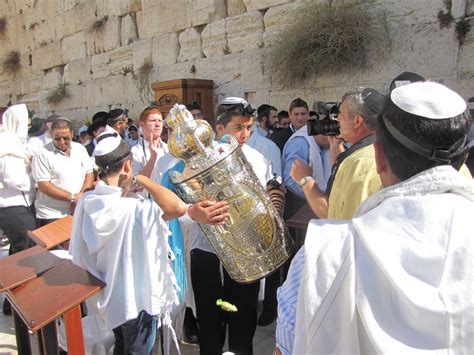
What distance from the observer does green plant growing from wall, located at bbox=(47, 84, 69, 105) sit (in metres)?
9.50

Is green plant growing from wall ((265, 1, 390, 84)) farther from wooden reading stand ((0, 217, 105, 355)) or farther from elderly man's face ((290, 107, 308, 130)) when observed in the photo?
wooden reading stand ((0, 217, 105, 355))

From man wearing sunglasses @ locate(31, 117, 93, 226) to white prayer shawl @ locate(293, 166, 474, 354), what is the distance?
2871 millimetres

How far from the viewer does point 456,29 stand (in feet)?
13.4

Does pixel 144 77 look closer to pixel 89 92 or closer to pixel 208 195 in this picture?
pixel 89 92

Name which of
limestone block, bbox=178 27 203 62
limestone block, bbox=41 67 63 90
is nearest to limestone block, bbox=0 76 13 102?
limestone block, bbox=41 67 63 90

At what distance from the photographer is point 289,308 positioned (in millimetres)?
1008

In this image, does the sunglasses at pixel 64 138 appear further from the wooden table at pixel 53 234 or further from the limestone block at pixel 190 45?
the limestone block at pixel 190 45

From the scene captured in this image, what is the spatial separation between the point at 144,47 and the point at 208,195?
21.4 ft

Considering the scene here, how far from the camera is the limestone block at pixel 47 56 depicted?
9.60 meters

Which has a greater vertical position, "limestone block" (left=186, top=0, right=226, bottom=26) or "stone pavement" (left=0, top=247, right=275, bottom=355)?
"limestone block" (left=186, top=0, right=226, bottom=26)

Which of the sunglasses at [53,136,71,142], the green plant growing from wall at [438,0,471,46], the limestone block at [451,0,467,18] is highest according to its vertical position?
the limestone block at [451,0,467,18]

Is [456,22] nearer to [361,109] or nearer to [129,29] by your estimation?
[361,109]

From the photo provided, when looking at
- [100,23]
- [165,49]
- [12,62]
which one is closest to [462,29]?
[165,49]

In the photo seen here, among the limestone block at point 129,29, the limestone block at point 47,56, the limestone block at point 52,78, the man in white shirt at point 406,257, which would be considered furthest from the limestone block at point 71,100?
the man in white shirt at point 406,257
